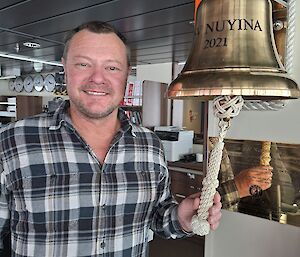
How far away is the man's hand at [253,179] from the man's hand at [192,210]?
0.21 m

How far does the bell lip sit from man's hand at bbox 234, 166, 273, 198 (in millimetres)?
402

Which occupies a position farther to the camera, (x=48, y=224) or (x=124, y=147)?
(x=124, y=147)

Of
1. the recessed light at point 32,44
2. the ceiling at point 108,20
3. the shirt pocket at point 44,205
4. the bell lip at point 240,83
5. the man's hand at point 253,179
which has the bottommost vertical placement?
the shirt pocket at point 44,205

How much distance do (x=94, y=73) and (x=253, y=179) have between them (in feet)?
1.82

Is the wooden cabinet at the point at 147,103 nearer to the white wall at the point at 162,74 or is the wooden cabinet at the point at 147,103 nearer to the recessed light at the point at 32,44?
the white wall at the point at 162,74

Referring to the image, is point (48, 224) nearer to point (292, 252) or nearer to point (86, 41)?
point (86, 41)

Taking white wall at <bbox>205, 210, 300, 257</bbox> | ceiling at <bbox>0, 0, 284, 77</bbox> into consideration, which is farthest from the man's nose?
ceiling at <bbox>0, 0, 284, 77</bbox>

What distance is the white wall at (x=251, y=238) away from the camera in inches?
35.0

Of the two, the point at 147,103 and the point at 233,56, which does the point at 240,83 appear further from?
the point at 147,103

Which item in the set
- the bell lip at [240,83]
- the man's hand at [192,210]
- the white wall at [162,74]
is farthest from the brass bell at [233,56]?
the white wall at [162,74]

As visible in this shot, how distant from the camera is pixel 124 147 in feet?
3.25

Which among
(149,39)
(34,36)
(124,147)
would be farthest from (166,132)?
(124,147)

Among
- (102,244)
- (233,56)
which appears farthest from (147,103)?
(233,56)

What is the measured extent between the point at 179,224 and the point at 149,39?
268cm
